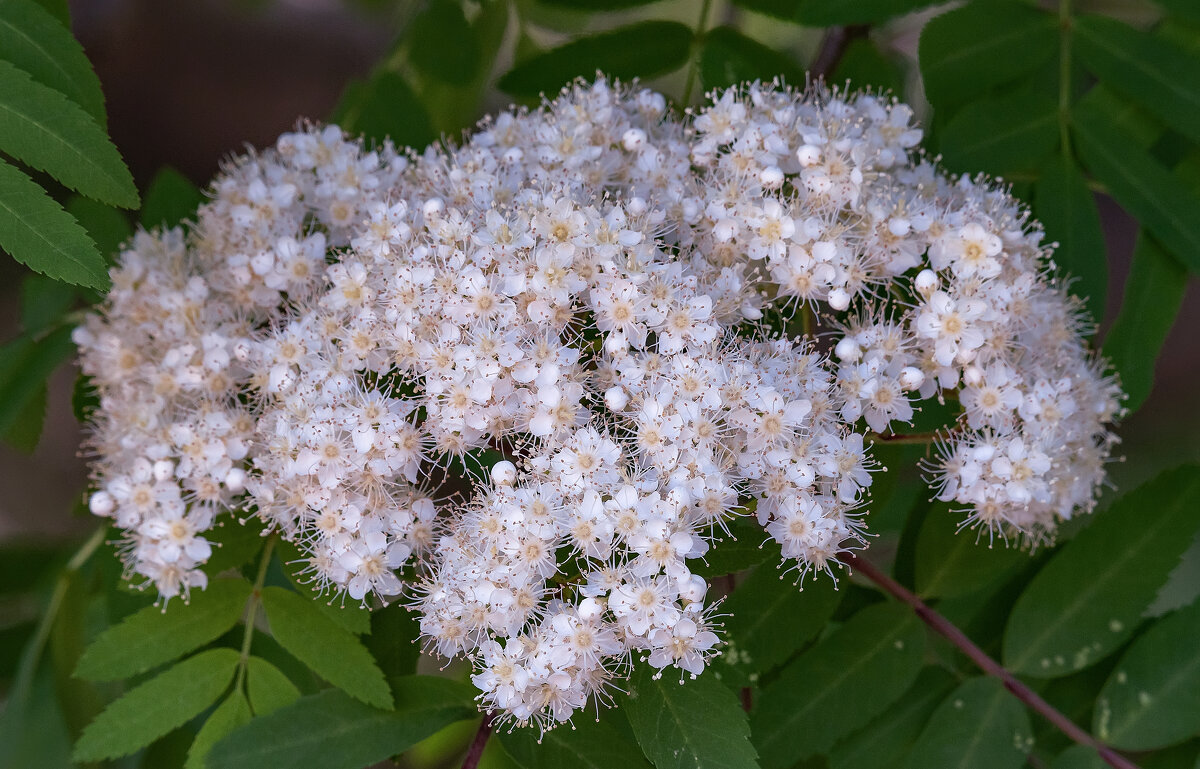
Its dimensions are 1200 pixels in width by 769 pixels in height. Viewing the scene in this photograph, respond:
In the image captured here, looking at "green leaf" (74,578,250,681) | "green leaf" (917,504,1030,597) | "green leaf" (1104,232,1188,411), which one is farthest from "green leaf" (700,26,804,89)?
"green leaf" (74,578,250,681)

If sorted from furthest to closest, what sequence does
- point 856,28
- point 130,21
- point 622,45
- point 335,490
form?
1. point 130,21
2. point 856,28
3. point 622,45
4. point 335,490

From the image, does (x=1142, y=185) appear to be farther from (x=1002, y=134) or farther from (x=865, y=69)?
(x=865, y=69)

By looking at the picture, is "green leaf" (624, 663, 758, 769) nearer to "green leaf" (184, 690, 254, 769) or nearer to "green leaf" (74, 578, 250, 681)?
Result: "green leaf" (184, 690, 254, 769)

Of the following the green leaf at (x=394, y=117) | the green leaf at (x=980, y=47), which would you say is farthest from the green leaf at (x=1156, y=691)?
the green leaf at (x=394, y=117)

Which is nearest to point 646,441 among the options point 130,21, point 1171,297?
point 1171,297

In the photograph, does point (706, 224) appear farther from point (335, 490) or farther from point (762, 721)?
point (762, 721)

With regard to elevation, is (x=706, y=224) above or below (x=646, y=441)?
above

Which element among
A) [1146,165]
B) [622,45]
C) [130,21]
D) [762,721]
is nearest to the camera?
[762,721]

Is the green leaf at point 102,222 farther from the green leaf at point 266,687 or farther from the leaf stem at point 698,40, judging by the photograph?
the leaf stem at point 698,40
